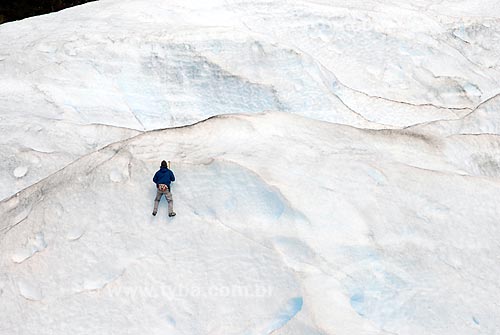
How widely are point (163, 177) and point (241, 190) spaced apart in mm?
1107

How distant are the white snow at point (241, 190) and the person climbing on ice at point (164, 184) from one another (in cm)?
19

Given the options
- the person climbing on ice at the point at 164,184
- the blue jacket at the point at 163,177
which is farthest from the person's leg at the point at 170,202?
the blue jacket at the point at 163,177

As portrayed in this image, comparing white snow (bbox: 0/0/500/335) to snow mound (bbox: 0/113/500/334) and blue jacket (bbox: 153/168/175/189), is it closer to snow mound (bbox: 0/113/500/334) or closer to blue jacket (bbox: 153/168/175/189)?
snow mound (bbox: 0/113/500/334)

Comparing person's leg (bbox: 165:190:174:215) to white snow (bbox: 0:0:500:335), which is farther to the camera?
person's leg (bbox: 165:190:174:215)

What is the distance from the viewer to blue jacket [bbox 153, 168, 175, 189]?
6684 millimetres

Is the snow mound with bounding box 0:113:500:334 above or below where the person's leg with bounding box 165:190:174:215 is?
below

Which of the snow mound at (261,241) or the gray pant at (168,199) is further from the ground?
the gray pant at (168,199)

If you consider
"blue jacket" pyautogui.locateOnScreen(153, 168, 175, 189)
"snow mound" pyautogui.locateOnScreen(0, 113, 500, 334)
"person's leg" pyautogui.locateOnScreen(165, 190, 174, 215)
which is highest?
"blue jacket" pyautogui.locateOnScreen(153, 168, 175, 189)

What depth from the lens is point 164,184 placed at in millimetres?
6633

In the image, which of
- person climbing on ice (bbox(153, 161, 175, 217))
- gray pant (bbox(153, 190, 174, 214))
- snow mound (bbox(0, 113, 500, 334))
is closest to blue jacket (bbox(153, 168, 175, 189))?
person climbing on ice (bbox(153, 161, 175, 217))

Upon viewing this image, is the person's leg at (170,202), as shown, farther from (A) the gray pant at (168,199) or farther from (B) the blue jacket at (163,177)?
(B) the blue jacket at (163,177)

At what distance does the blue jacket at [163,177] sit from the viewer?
6684 millimetres

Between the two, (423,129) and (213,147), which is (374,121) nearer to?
(423,129)

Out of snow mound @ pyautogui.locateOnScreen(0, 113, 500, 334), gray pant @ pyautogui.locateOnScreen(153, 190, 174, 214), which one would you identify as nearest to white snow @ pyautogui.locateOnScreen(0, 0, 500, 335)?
snow mound @ pyautogui.locateOnScreen(0, 113, 500, 334)
